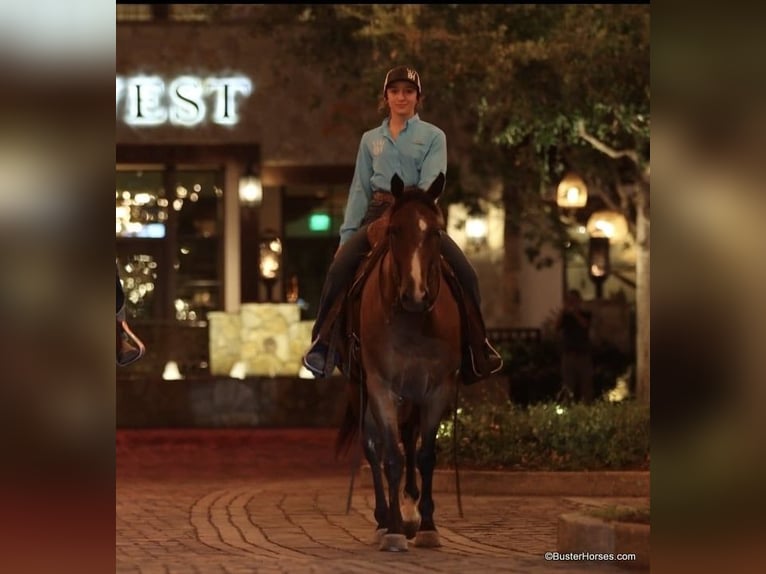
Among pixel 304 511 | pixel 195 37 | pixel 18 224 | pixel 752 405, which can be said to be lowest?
pixel 304 511

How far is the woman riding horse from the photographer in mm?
11648

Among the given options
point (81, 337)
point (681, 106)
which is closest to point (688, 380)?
point (681, 106)

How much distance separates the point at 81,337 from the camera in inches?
241

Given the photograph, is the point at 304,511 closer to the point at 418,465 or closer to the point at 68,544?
the point at 418,465

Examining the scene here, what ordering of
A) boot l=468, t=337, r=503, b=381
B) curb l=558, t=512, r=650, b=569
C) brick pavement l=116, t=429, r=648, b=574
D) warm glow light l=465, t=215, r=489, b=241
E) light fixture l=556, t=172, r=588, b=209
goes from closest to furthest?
curb l=558, t=512, r=650, b=569 → brick pavement l=116, t=429, r=648, b=574 → boot l=468, t=337, r=503, b=381 → light fixture l=556, t=172, r=588, b=209 → warm glow light l=465, t=215, r=489, b=241

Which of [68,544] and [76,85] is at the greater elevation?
[76,85]

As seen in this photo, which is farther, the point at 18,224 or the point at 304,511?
the point at 304,511

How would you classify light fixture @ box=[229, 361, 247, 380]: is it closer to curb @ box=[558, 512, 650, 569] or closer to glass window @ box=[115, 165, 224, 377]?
glass window @ box=[115, 165, 224, 377]

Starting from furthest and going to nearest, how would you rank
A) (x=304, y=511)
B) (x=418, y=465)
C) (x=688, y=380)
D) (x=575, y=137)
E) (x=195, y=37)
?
(x=195, y=37) < (x=575, y=137) < (x=304, y=511) < (x=418, y=465) < (x=688, y=380)

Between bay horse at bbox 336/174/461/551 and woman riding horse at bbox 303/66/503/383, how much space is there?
19cm

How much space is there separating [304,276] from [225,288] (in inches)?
79.6

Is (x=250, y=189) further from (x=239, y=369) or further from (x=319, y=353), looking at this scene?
(x=319, y=353)

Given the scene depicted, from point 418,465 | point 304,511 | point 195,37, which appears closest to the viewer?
point 418,465

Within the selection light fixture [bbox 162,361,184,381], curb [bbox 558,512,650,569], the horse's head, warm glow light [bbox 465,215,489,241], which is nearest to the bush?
curb [bbox 558,512,650,569]
